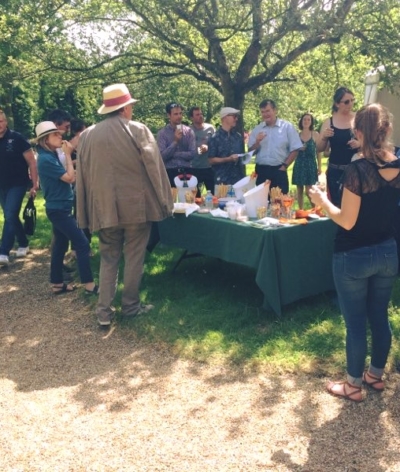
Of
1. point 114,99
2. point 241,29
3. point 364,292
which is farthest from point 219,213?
point 241,29

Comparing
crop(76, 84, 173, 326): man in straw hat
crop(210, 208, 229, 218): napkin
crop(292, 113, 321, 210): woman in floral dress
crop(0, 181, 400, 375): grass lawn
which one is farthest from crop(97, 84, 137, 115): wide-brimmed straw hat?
crop(292, 113, 321, 210): woman in floral dress

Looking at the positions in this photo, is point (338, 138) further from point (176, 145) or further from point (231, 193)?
point (176, 145)

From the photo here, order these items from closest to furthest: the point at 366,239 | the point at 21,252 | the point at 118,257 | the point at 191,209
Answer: the point at 366,239
the point at 118,257
the point at 191,209
the point at 21,252

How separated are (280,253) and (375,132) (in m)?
1.55

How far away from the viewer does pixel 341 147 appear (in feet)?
16.1

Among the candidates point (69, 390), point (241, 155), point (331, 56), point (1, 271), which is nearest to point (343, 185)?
point (69, 390)

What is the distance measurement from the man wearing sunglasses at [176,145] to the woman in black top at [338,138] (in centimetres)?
158

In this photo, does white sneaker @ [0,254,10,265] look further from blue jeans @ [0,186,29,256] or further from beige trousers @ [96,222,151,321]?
beige trousers @ [96,222,151,321]

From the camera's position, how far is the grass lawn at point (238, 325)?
11.9ft

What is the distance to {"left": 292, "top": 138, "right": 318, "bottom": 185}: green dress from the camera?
8.01 m

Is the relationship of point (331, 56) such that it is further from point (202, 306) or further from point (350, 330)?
point (350, 330)

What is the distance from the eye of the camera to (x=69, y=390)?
341 centimetres

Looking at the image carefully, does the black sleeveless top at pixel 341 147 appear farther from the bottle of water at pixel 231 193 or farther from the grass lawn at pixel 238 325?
the grass lawn at pixel 238 325

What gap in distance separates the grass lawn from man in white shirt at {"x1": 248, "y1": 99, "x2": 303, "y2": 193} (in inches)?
44.9
